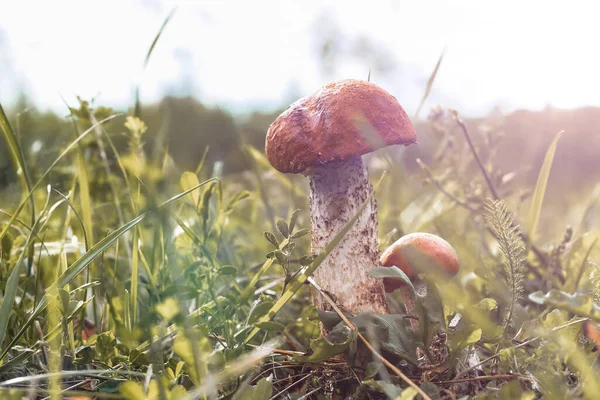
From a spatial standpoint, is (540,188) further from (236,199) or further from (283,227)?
(236,199)

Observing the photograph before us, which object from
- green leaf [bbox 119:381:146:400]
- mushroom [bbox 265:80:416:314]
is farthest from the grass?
mushroom [bbox 265:80:416:314]

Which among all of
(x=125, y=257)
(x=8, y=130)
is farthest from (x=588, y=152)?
(x=8, y=130)

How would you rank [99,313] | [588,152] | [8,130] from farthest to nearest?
[588,152]
[99,313]
[8,130]

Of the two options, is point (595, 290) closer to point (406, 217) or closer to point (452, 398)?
point (452, 398)

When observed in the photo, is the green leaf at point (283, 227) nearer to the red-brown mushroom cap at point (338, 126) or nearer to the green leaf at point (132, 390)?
the red-brown mushroom cap at point (338, 126)

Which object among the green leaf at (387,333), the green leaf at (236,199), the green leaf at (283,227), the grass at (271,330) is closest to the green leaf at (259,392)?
the grass at (271,330)

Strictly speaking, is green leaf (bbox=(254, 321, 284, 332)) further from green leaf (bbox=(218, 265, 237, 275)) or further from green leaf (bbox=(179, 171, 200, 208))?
green leaf (bbox=(179, 171, 200, 208))

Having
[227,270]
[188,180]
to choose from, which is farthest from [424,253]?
[188,180]
